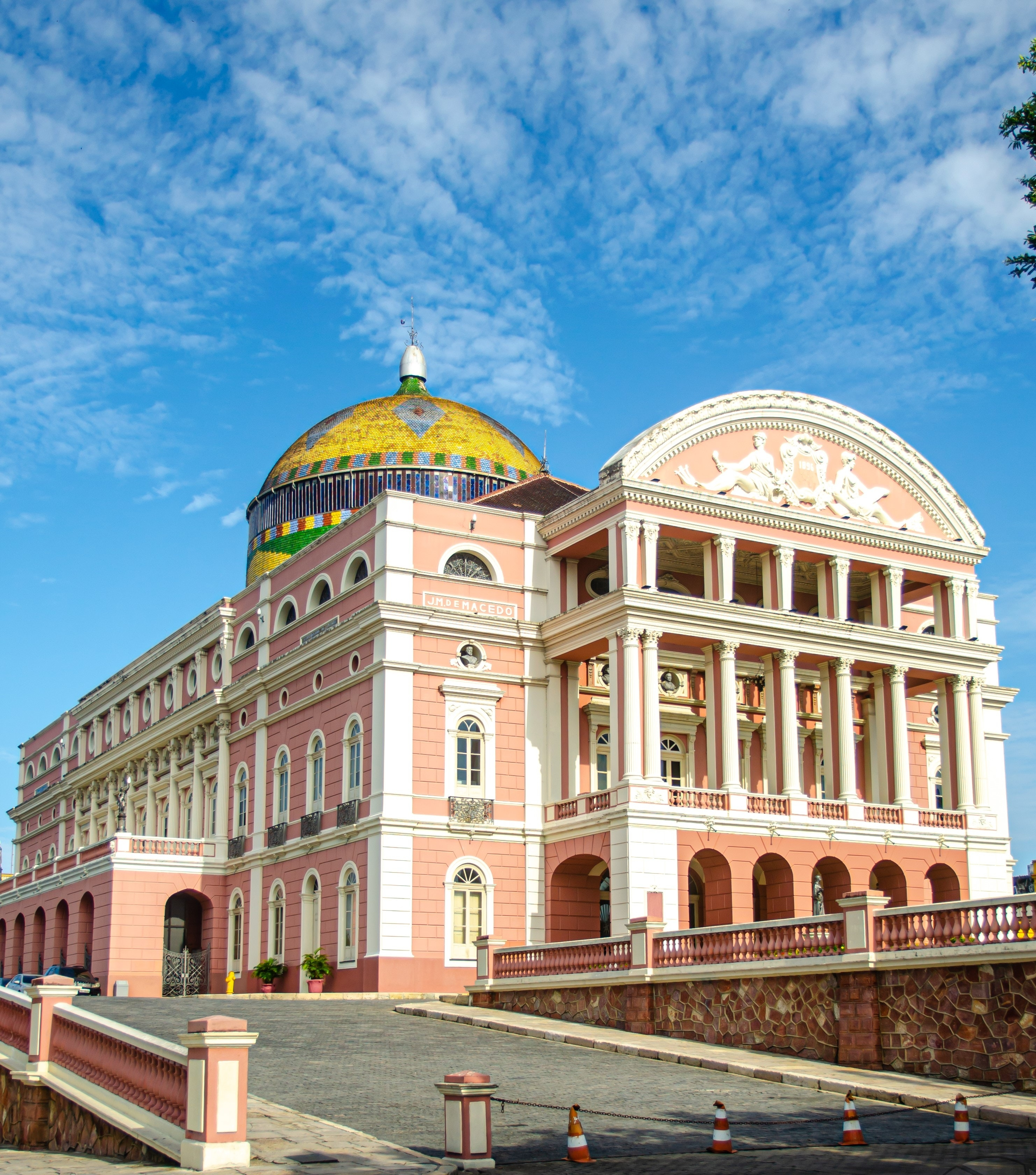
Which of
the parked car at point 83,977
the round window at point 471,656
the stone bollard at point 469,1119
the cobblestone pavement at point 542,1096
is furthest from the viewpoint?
the parked car at point 83,977

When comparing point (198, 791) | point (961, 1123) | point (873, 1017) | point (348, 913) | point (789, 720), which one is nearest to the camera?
point (961, 1123)

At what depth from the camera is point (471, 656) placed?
35.5 metres

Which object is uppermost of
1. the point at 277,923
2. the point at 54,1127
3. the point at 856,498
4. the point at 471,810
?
the point at 856,498

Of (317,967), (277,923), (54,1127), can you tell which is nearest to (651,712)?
(317,967)

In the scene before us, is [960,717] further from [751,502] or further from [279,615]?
[279,615]

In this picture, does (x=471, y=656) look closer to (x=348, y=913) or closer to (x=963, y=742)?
(x=348, y=913)

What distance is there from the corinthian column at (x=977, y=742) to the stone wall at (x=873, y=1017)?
15.4m

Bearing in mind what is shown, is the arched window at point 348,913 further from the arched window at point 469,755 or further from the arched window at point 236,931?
the arched window at point 236,931

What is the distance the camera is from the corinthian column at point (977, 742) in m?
37.5

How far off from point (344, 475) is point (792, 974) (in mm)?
29592

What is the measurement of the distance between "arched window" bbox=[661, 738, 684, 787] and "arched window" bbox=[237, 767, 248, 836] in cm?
1167

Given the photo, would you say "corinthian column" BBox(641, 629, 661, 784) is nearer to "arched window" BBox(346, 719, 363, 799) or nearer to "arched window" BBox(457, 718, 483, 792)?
"arched window" BBox(457, 718, 483, 792)

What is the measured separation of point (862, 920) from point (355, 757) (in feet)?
55.2

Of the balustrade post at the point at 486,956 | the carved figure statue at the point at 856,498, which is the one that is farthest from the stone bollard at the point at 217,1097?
the carved figure statue at the point at 856,498
